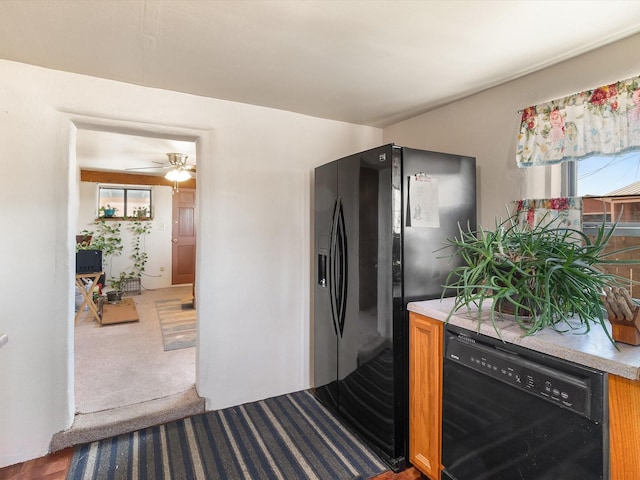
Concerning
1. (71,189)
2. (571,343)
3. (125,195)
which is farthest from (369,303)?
(125,195)

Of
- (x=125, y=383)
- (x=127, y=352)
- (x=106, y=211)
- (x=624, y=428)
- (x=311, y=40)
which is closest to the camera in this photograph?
(x=624, y=428)

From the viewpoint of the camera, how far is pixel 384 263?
6.19 feet

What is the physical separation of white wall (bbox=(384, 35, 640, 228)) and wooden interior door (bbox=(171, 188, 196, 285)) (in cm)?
582

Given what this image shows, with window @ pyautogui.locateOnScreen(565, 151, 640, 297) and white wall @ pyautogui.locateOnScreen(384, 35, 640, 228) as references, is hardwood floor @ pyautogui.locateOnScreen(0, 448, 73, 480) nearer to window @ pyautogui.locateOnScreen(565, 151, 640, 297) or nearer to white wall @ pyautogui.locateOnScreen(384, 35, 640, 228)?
white wall @ pyautogui.locateOnScreen(384, 35, 640, 228)

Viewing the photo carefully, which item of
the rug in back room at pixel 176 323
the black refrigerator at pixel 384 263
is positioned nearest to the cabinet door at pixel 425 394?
the black refrigerator at pixel 384 263

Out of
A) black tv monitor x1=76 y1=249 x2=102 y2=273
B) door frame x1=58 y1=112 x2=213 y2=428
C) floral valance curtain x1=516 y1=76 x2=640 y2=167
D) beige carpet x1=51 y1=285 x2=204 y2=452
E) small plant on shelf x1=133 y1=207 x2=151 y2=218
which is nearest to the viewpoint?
floral valance curtain x1=516 y1=76 x2=640 y2=167

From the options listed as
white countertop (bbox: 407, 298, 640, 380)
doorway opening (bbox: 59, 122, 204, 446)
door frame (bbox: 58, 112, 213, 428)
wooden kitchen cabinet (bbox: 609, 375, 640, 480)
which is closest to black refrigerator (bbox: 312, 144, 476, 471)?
white countertop (bbox: 407, 298, 640, 380)

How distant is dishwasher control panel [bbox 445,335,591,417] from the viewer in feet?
3.76

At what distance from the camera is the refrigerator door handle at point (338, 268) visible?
2.22m

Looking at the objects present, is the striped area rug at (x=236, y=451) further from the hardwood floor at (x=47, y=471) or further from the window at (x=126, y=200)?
the window at (x=126, y=200)

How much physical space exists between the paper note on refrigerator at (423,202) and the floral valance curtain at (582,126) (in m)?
0.55

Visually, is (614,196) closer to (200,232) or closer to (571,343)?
(571,343)

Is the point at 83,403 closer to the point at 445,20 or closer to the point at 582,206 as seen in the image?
the point at 445,20

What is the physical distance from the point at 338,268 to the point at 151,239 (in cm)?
572
